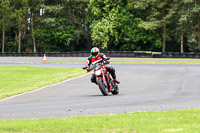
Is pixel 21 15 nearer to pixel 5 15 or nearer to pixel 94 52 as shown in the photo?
pixel 5 15

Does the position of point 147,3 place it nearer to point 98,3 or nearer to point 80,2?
point 98,3

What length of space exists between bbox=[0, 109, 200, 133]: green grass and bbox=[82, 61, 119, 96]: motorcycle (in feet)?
15.4

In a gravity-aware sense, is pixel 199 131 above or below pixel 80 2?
below

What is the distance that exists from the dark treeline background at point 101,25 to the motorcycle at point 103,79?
38047 mm

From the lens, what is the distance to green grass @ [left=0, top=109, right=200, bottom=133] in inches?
264

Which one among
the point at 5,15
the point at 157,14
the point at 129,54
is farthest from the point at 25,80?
the point at 5,15

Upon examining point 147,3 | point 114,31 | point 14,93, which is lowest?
point 14,93

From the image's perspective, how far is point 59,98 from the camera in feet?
42.9

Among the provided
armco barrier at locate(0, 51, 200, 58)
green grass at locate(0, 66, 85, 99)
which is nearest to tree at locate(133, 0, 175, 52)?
armco barrier at locate(0, 51, 200, 58)

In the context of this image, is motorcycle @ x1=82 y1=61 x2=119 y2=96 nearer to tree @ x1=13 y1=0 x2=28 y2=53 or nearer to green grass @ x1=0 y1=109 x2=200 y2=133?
green grass @ x1=0 y1=109 x2=200 y2=133

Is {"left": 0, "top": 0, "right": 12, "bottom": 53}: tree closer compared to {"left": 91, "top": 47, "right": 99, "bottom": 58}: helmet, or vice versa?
{"left": 91, "top": 47, "right": 99, "bottom": 58}: helmet

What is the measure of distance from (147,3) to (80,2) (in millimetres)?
10427

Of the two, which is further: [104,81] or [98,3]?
[98,3]

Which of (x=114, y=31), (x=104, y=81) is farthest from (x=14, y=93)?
(x=114, y=31)
